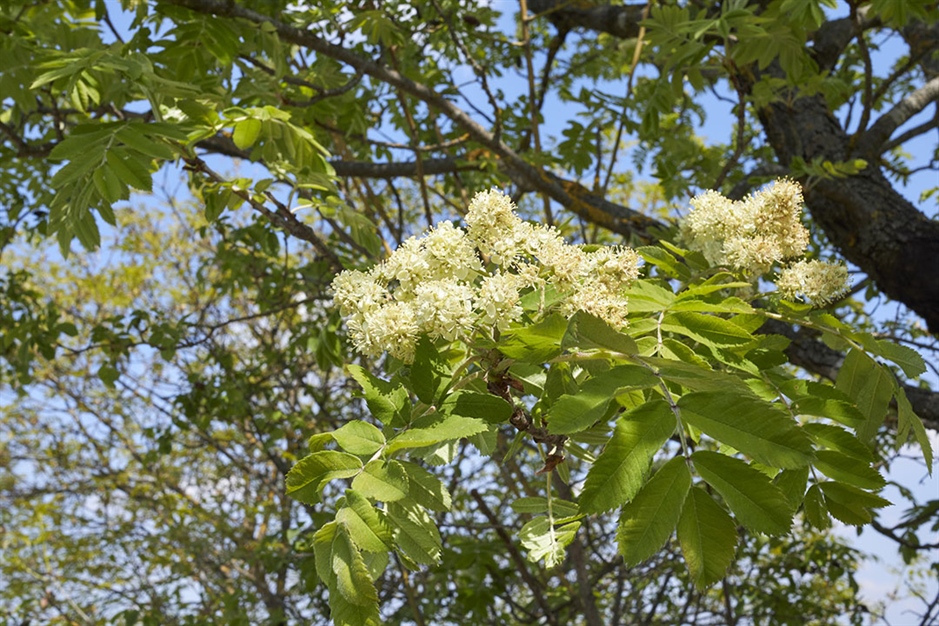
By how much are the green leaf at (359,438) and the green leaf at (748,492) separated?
0.50 metres

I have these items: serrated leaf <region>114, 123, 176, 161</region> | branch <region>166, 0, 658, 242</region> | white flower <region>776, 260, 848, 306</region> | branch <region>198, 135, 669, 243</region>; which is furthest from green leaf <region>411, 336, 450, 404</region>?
branch <region>198, 135, 669, 243</region>

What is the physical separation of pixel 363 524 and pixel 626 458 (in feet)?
1.29

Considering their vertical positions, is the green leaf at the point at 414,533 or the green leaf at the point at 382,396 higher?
the green leaf at the point at 382,396

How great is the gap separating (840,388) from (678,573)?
3044 mm

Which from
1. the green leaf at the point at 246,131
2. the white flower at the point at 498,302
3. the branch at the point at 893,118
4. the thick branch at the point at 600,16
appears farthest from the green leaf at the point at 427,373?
the thick branch at the point at 600,16

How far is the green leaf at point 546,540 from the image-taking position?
1.33m

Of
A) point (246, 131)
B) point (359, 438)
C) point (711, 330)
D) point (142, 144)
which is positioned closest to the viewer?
point (359, 438)

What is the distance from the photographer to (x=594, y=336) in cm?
122

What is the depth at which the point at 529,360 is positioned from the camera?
4.22ft

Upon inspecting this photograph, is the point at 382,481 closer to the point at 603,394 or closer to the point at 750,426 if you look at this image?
the point at 603,394

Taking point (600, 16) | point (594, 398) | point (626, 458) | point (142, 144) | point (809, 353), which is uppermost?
point (600, 16)

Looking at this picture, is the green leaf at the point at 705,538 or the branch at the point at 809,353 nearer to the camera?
the green leaf at the point at 705,538

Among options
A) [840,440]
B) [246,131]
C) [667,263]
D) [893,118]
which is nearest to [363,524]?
[840,440]

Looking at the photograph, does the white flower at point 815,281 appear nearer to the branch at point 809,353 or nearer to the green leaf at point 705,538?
the green leaf at point 705,538
